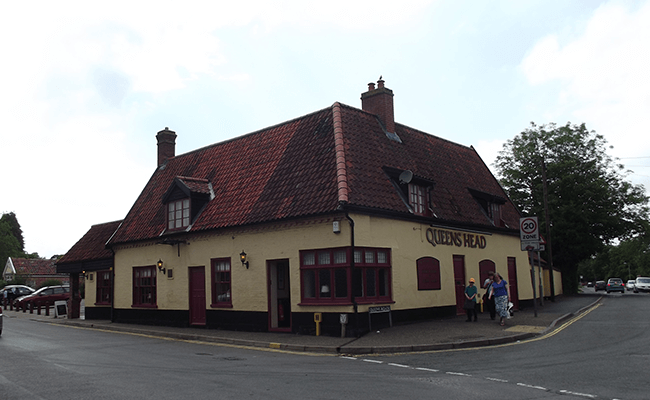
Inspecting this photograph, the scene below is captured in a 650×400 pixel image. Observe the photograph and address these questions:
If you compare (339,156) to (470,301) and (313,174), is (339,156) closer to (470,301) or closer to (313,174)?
(313,174)

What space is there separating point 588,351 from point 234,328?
11471 mm

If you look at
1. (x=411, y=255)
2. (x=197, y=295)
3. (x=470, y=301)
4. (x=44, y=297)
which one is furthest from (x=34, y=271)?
(x=470, y=301)

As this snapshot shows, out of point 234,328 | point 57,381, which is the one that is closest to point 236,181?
point 234,328

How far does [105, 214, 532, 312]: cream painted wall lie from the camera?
16562mm

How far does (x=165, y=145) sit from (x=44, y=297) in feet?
54.0

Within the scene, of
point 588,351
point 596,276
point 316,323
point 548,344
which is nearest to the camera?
point 588,351

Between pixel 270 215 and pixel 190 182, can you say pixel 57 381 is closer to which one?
pixel 270 215

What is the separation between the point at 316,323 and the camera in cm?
1625

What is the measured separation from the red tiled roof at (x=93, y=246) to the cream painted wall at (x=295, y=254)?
4872 mm

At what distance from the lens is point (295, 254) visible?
56.0ft

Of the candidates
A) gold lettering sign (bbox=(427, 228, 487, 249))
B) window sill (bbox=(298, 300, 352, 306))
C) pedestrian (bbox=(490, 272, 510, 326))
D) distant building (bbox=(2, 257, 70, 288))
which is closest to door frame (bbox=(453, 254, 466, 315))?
gold lettering sign (bbox=(427, 228, 487, 249))

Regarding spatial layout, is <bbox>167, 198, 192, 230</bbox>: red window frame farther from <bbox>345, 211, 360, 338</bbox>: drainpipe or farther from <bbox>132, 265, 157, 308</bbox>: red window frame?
<bbox>345, 211, 360, 338</bbox>: drainpipe

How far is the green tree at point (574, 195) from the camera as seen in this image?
144 ft

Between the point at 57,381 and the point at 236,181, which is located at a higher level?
the point at 236,181
